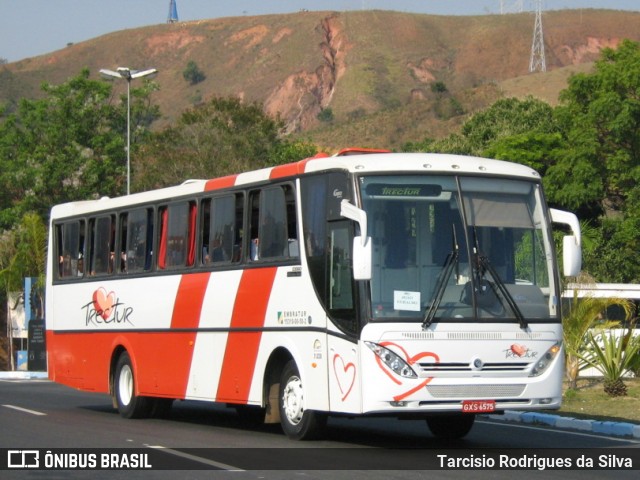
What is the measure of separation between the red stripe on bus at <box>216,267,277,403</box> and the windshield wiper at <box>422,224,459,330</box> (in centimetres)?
271

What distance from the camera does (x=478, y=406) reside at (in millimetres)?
13703

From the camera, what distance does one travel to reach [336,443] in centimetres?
1522

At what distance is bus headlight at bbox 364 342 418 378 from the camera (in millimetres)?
13508

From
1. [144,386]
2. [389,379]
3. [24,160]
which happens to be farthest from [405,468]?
[24,160]

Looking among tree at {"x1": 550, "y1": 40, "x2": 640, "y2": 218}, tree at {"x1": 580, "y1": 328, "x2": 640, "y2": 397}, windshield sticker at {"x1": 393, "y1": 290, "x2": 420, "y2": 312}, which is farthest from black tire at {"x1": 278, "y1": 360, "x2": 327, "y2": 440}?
tree at {"x1": 550, "y1": 40, "x2": 640, "y2": 218}

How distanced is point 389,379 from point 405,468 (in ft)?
3.89

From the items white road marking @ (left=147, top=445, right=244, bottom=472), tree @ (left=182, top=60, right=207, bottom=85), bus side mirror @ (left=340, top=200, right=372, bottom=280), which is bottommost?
white road marking @ (left=147, top=445, right=244, bottom=472)

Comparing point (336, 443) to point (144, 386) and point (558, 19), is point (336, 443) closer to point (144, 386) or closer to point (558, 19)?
point (144, 386)

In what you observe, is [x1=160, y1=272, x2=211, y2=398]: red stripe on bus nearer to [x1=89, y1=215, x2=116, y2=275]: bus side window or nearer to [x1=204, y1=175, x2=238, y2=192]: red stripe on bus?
[x1=204, y1=175, x2=238, y2=192]: red stripe on bus

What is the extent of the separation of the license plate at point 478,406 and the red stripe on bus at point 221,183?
511 cm

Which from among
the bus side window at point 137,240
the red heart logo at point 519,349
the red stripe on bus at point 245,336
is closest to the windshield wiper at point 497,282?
the red heart logo at point 519,349

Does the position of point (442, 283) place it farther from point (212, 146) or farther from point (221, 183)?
point (212, 146)

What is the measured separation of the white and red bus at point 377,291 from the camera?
44.8 feet

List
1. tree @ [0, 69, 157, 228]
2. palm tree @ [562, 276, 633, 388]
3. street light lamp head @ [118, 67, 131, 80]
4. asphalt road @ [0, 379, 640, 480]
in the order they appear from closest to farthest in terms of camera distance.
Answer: asphalt road @ [0, 379, 640, 480], palm tree @ [562, 276, 633, 388], street light lamp head @ [118, 67, 131, 80], tree @ [0, 69, 157, 228]
